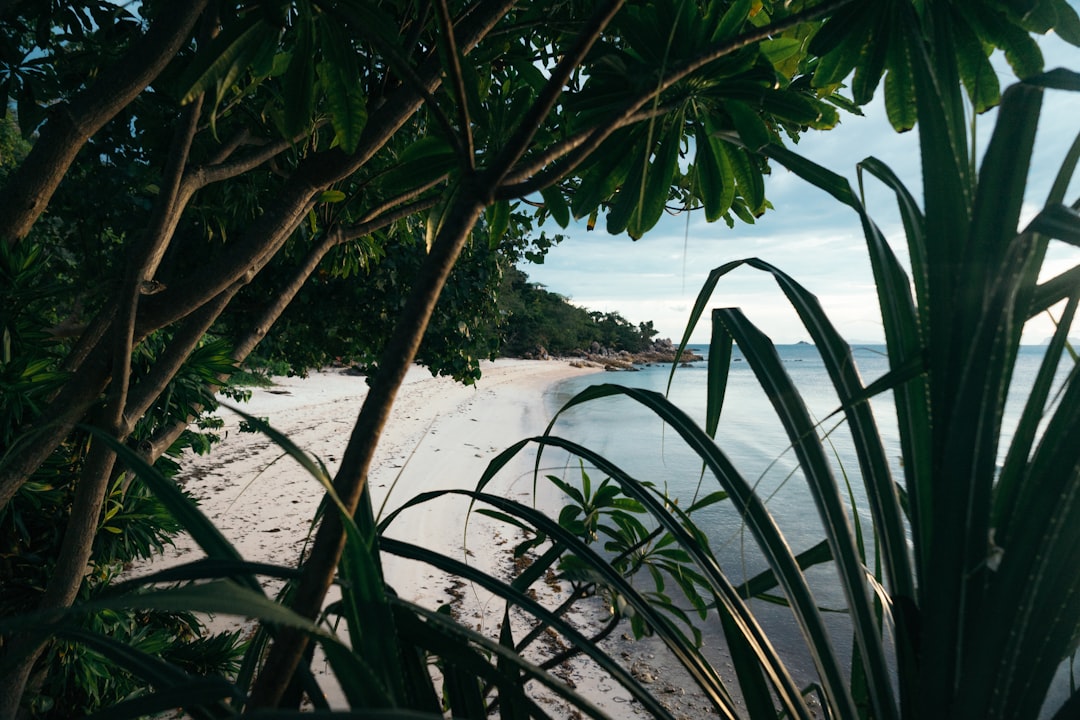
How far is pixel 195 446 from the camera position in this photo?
8.96 feet

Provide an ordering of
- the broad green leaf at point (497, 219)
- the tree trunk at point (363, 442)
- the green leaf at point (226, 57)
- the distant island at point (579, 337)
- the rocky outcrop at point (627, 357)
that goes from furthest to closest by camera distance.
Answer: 1. the rocky outcrop at point (627, 357)
2. the distant island at point (579, 337)
3. the broad green leaf at point (497, 219)
4. the green leaf at point (226, 57)
5. the tree trunk at point (363, 442)

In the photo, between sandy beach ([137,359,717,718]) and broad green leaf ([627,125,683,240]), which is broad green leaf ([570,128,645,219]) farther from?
sandy beach ([137,359,717,718])

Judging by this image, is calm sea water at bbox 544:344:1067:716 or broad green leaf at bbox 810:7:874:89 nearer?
broad green leaf at bbox 810:7:874:89

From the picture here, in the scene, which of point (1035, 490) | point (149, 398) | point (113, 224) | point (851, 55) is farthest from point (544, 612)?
point (113, 224)

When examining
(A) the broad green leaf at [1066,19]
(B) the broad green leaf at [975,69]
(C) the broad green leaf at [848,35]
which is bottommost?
(B) the broad green leaf at [975,69]

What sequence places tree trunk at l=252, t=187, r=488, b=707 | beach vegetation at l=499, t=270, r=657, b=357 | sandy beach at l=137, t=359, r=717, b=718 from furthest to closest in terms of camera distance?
beach vegetation at l=499, t=270, r=657, b=357, sandy beach at l=137, t=359, r=717, b=718, tree trunk at l=252, t=187, r=488, b=707

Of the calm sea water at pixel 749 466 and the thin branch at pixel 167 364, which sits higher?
the thin branch at pixel 167 364

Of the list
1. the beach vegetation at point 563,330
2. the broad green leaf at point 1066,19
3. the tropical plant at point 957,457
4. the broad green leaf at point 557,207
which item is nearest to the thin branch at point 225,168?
the broad green leaf at point 557,207

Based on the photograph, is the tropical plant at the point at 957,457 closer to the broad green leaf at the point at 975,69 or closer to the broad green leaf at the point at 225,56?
the broad green leaf at the point at 975,69

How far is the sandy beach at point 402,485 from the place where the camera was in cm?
310

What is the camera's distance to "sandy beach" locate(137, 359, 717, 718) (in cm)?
310

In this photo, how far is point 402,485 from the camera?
5754 mm

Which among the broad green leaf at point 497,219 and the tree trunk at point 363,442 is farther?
the broad green leaf at point 497,219

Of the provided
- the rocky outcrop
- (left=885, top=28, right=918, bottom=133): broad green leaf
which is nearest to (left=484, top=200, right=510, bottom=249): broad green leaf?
(left=885, top=28, right=918, bottom=133): broad green leaf
